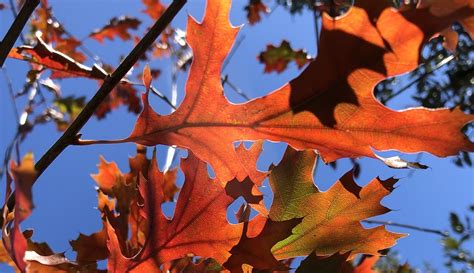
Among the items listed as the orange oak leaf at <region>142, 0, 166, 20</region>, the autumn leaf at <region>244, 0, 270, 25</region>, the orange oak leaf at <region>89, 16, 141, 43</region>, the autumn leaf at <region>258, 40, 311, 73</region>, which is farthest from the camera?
the autumn leaf at <region>244, 0, 270, 25</region>

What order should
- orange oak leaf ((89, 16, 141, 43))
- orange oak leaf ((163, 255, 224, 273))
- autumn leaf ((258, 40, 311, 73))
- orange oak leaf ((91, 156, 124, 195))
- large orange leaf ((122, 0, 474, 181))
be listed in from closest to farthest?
large orange leaf ((122, 0, 474, 181)) → orange oak leaf ((163, 255, 224, 273)) → orange oak leaf ((91, 156, 124, 195)) → autumn leaf ((258, 40, 311, 73)) → orange oak leaf ((89, 16, 141, 43))

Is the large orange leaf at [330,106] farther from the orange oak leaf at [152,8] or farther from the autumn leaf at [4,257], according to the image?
the orange oak leaf at [152,8]

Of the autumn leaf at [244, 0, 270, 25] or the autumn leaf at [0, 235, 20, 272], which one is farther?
the autumn leaf at [244, 0, 270, 25]

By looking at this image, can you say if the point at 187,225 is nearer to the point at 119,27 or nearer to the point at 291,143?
the point at 291,143

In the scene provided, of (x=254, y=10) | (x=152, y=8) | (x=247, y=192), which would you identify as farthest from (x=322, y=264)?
(x=254, y=10)

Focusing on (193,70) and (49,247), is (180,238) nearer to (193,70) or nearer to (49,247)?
(193,70)

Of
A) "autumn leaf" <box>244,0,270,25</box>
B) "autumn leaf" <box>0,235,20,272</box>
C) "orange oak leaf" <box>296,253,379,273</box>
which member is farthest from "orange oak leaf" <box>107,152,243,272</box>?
"autumn leaf" <box>244,0,270,25</box>

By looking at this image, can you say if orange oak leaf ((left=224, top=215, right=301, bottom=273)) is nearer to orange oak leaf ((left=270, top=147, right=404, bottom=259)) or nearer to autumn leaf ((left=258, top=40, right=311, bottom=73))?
orange oak leaf ((left=270, top=147, right=404, bottom=259))

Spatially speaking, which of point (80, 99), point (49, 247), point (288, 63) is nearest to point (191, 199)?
point (49, 247)
